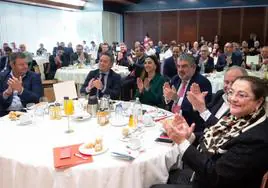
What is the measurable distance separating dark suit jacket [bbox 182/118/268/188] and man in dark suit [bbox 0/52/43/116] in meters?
2.29

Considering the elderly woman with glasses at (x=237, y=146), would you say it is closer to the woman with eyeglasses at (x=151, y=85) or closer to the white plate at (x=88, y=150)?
the white plate at (x=88, y=150)

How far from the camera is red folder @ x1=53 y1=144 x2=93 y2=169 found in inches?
64.3

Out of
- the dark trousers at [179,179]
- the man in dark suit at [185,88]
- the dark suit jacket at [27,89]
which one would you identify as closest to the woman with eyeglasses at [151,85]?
the man in dark suit at [185,88]

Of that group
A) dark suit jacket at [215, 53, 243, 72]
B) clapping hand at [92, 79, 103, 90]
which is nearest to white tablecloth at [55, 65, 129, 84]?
dark suit jacket at [215, 53, 243, 72]

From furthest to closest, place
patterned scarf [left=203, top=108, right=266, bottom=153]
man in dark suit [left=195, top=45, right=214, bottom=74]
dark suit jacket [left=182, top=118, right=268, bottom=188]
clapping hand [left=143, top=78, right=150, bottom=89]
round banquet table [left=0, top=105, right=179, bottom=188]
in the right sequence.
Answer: man in dark suit [left=195, top=45, right=214, bottom=74] → clapping hand [left=143, top=78, right=150, bottom=89] → round banquet table [left=0, top=105, right=179, bottom=188] → patterned scarf [left=203, top=108, right=266, bottom=153] → dark suit jacket [left=182, top=118, right=268, bottom=188]

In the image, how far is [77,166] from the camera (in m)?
1.64

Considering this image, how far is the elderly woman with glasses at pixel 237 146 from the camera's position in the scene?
1.36 m

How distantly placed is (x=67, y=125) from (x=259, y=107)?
1.54m

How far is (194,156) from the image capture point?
155 cm

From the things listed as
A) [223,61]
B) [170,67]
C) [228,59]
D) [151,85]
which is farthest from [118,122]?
[228,59]

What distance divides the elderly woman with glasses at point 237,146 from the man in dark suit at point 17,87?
2.02 m

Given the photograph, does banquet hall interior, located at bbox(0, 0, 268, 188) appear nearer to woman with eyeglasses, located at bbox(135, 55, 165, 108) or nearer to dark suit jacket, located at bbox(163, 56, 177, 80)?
woman with eyeglasses, located at bbox(135, 55, 165, 108)

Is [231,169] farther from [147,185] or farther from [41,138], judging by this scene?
[41,138]

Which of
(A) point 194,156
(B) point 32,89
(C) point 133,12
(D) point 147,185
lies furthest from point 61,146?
(C) point 133,12
